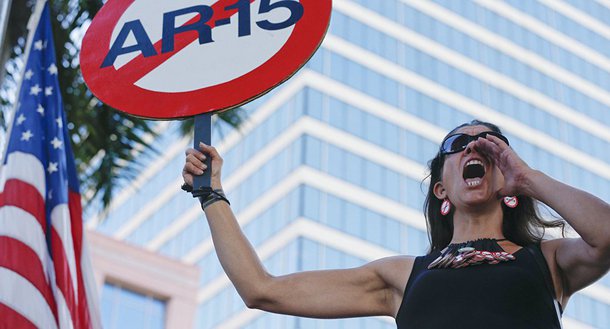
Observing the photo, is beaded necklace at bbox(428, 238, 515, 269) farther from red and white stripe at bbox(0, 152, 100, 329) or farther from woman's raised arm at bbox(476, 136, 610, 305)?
red and white stripe at bbox(0, 152, 100, 329)

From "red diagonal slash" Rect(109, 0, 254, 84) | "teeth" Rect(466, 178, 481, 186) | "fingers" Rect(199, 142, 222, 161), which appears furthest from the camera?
"red diagonal slash" Rect(109, 0, 254, 84)

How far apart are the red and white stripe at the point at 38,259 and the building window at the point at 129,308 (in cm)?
2543

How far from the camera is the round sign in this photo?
4.16 metres

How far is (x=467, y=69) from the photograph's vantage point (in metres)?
53.8

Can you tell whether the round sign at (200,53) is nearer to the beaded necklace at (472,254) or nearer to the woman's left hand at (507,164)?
the woman's left hand at (507,164)

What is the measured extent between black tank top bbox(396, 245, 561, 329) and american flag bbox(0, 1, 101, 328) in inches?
120

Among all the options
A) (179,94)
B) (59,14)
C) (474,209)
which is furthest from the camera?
(59,14)

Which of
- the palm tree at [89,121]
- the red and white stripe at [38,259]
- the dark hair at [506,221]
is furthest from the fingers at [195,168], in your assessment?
the palm tree at [89,121]

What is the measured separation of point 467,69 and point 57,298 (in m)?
48.1

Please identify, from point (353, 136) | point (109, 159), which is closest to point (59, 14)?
point (109, 159)

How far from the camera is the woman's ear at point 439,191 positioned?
411 centimetres

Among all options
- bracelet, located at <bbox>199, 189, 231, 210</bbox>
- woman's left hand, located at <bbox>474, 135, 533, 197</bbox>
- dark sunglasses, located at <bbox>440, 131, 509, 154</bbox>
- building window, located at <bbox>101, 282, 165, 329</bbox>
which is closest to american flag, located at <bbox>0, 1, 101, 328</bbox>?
bracelet, located at <bbox>199, 189, 231, 210</bbox>

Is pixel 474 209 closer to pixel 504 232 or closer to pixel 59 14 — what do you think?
pixel 504 232

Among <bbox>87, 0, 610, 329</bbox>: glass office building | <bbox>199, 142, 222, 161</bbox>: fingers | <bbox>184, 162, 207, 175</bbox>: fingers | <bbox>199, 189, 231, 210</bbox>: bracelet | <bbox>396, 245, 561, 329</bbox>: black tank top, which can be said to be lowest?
<bbox>396, 245, 561, 329</bbox>: black tank top
